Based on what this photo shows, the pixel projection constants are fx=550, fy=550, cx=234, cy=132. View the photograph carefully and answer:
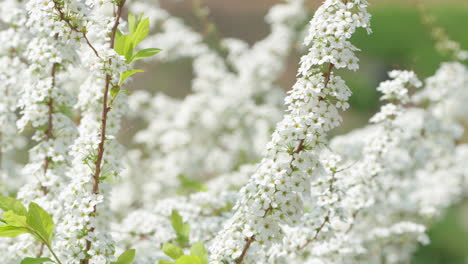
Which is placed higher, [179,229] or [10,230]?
[179,229]

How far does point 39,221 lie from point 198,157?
4757 millimetres

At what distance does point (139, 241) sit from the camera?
4547 mm

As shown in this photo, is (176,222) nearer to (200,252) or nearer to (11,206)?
(200,252)

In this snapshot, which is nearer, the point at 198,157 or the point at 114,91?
the point at 114,91

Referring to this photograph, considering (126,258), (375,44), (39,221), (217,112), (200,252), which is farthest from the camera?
(375,44)

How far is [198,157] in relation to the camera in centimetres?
764

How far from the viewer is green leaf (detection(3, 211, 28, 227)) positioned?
9.14ft

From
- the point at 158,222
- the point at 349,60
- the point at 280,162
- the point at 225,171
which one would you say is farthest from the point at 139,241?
the point at 225,171

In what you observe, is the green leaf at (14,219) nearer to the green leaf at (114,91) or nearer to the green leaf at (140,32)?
the green leaf at (114,91)

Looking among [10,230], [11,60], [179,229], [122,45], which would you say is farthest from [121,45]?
[11,60]

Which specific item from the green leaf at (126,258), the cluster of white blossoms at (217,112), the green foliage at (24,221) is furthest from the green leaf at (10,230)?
the cluster of white blossoms at (217,112)

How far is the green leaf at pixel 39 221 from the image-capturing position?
2.90m

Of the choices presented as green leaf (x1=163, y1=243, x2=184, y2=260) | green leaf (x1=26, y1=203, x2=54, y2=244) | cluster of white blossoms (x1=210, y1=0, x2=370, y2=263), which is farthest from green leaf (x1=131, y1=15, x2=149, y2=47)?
green leaf (x1=163, y1=243, x2=184, y2=260)

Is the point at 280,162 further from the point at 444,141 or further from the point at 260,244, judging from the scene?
the point at 444,141
